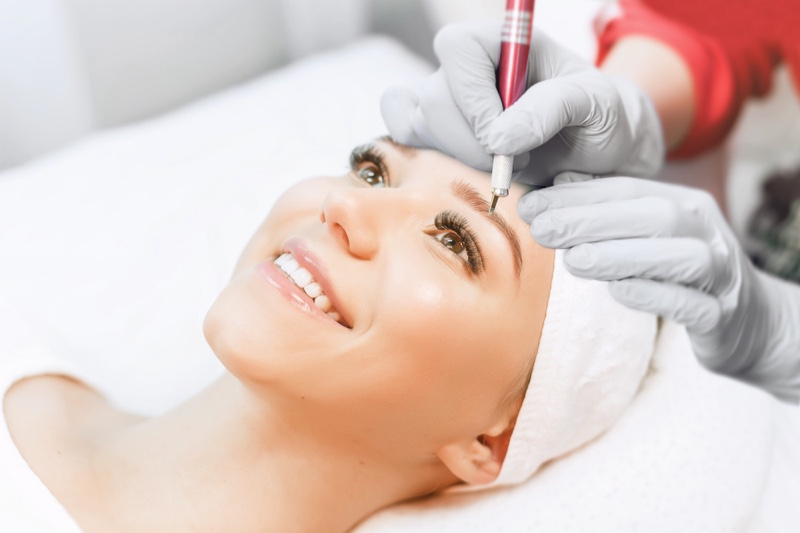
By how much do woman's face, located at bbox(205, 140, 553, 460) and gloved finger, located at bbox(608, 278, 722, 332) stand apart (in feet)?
0.40

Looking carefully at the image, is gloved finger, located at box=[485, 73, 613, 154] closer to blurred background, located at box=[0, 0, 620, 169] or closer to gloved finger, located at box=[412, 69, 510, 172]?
gloved finger, located at box=[412, 69, 510, 172]

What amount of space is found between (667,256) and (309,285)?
0.54 m

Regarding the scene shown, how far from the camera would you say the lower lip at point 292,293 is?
946 millimetres

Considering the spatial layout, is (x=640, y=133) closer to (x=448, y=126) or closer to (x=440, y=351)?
(x=448, y=126)

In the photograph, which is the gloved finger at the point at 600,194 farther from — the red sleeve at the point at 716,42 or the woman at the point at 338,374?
the red sleeve at the point at 716,42

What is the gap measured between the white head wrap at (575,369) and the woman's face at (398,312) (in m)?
0.03

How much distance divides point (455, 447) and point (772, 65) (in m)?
1.52

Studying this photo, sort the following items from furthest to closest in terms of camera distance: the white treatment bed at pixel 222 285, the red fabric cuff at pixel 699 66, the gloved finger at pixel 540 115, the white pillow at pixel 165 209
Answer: the red fabric cuff at pixel 699 66, the white pillow at pixel 165 209, the white treatment bed at pixel 222 285, the gloved finger at pixel 540 115

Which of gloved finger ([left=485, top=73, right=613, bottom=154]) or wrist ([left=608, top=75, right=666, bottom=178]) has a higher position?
gloved finger ([left=485, top=73, right=613, bottom=154])

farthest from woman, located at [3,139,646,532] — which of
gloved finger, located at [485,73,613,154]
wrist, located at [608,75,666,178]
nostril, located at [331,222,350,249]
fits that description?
wrist, located at [608,75,666,178]

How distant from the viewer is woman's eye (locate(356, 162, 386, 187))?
43.5 inches

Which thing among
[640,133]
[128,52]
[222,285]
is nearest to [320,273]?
[222,285]

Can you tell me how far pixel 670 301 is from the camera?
1048 millimetres

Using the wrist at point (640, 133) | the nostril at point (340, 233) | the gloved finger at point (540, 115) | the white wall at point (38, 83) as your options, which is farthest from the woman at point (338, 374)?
the white wall at point (38, 83)
